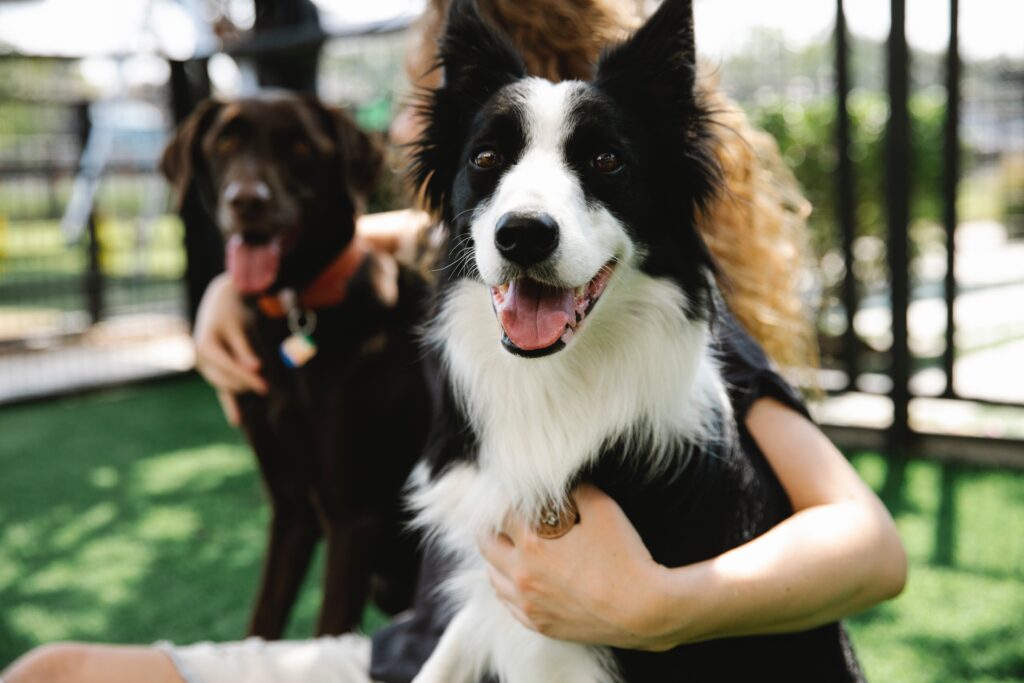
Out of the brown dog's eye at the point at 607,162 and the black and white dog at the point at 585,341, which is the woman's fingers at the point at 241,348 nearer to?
the black and white dog at the point at 585,341

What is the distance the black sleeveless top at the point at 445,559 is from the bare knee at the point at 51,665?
0.52 meters

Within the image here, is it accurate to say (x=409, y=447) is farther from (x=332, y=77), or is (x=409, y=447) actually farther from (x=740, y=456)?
(x=332, y=77)

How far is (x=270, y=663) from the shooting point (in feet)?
5.71

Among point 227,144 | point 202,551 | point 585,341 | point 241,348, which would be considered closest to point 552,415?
point 585,341

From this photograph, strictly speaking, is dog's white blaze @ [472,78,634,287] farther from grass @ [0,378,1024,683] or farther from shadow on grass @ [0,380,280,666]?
shadow on grass @ [0,380,280,666]

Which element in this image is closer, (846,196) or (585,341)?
(585,341)

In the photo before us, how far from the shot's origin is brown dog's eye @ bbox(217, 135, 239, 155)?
2727 millimetres

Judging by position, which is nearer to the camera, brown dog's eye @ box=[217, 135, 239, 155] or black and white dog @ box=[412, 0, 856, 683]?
black and white dog @ box=[412, 0, 856, 683]

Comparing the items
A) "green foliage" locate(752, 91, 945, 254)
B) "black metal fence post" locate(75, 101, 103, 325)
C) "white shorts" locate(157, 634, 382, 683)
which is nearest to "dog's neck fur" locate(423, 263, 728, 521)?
"white shorts" locate(157, 634, 382, 683)

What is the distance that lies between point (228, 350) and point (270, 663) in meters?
1.06

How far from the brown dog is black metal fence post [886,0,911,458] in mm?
2486

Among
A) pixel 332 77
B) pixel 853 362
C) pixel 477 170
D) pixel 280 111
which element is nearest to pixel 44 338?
pixel 332 77

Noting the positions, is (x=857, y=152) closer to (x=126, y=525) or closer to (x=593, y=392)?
(x=126, y=525)

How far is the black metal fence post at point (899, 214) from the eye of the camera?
399cm
